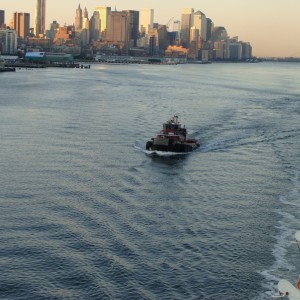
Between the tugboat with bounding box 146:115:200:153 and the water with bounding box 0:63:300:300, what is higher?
the tugboat with bounding box 146:115:200:153

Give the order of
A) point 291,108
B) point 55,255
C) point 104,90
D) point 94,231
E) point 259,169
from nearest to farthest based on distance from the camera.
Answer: point 55,255
point 94,231
point 259,169
point 291,108
point 104,90

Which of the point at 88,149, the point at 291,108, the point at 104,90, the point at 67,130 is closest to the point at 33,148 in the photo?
the point at 88,149

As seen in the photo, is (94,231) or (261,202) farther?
(261,202)

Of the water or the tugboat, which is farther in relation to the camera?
the tugboat

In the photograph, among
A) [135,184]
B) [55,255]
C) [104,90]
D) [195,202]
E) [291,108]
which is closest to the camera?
[55,255]

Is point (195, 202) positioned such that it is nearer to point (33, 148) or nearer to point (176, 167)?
point (176, 167)
